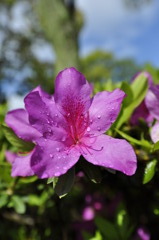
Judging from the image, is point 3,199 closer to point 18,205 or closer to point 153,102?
point 18,205

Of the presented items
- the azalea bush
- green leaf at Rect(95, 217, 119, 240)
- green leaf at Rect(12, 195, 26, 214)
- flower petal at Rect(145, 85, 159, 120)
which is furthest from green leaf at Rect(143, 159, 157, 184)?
green leaf at Rect(12, 195, 26, 214)

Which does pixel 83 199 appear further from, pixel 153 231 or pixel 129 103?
pixel 129 103

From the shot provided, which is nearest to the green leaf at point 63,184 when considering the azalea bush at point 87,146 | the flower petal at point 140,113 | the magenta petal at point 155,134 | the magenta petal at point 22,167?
the azalea bush at point 87,146

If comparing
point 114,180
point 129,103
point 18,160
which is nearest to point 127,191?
point 114,180

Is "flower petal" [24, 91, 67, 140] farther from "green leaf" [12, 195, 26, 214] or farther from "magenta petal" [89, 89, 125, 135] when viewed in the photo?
"green leaf" [12, 195, 26, 214]

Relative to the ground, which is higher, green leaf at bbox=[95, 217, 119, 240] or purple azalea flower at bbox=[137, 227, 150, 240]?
green leaf at bbox=[95, 217, 119, 240]

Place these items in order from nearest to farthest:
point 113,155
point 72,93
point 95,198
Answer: point 113,155
point 72,93
point 95,198

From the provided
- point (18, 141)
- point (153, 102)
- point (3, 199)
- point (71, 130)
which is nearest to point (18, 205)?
point (3, 199)
